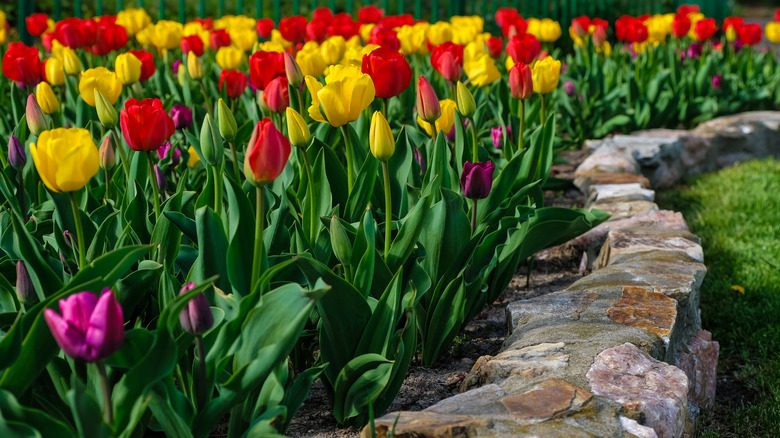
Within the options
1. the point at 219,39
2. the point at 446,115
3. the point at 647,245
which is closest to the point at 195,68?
the point at 219,39

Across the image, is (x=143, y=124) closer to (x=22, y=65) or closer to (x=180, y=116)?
(x=180, y=116)

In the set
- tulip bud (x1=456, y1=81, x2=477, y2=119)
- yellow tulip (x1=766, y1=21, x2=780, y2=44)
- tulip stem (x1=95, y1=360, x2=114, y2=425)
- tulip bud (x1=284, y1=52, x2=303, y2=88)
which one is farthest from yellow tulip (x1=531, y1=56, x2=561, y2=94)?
yellow tulip (x1=766, y1=21, x2=780, y2=44)

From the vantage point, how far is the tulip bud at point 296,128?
1.96m

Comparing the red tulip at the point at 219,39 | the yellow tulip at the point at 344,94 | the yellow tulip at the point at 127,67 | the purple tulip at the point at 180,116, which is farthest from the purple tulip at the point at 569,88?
the yellow tulip at the point at 344,94

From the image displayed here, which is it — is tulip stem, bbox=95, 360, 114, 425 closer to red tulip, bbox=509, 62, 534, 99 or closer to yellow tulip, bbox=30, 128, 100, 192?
yellow tulip, bbox=30, 128, 100, 192

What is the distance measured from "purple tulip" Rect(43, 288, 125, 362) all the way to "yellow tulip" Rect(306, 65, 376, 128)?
907 mm

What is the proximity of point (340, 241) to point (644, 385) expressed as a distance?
0.69m

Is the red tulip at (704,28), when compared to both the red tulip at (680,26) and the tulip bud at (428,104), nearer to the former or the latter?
the red tulip at (680,26)

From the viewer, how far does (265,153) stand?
1.50m

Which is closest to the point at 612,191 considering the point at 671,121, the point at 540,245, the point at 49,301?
the point at 540,245

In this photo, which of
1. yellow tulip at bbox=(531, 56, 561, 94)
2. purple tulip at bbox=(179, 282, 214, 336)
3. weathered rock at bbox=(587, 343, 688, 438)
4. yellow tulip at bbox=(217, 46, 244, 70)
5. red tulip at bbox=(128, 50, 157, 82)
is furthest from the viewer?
yellow tulip at bbox=(217, 46, 244, 70)

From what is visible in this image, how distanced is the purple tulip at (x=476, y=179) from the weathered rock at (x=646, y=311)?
1.44 feet

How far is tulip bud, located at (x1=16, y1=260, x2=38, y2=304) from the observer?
59.3 inches

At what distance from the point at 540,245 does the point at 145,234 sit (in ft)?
3.64
